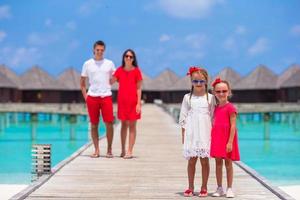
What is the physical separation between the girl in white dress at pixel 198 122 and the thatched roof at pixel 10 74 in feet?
169

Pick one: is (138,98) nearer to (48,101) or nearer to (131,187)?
(131,187)

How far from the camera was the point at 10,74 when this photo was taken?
57.7 metres

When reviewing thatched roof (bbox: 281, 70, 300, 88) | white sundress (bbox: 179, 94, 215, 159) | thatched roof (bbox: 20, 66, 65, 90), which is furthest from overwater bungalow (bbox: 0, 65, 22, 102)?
white sundress (bbox: 179, 94, 215, 159)

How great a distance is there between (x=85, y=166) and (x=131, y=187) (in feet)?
6.38

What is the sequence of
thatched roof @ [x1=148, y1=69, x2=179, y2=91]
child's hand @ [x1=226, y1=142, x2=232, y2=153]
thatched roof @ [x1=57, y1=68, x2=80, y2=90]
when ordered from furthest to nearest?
thatched roof @ [x1=148, y1=69, x2=179, y2=91]
thatched roof @ [x1=57, y1=68, x2=80, y2=90]
child's hand @ [x1=226, y1=142, x2=232, y2=153]

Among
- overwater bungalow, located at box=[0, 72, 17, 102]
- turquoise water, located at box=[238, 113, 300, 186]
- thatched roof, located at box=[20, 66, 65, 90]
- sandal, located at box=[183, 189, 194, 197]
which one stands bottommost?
turquoise water, located at box=[238, 113, 300, 186]

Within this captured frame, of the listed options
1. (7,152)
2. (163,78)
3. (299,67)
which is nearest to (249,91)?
(299,67)

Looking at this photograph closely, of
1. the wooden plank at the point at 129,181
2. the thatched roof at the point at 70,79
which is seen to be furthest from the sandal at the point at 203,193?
Answer: the thatched roof at the point at 70,79

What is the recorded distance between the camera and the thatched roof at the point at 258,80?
185 ft

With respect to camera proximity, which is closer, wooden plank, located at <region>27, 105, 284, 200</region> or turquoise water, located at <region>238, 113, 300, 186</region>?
wooden plank, located at <region>27, 105, 284, 200</region>

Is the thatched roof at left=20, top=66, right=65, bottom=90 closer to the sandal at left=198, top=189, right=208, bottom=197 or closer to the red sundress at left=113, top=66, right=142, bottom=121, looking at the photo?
the red sundress at left=113, top=66, right=142, bottom=121

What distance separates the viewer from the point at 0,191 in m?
9.49

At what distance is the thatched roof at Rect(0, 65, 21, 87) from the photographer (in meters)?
56.9

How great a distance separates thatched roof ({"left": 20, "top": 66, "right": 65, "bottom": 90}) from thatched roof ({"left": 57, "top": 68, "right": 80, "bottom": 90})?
1034 millimetres
